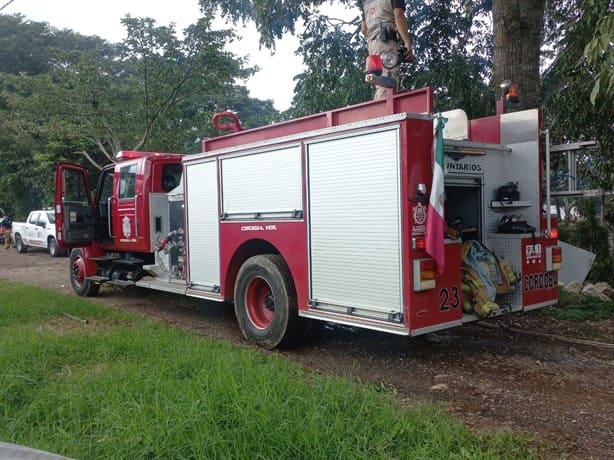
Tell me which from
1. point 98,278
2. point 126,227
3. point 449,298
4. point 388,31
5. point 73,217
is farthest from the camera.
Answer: point 73,217

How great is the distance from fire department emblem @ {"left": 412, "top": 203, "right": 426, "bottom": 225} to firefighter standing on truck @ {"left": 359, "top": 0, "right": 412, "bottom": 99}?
94.3 inches

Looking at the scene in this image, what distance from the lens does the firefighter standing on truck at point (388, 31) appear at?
Answer: 661cm

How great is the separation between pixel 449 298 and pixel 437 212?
2.69 feet

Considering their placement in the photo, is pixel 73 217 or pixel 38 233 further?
pixel 38 233

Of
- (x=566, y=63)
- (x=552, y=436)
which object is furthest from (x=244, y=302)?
(x=566, y=63)

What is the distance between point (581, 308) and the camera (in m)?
7.71

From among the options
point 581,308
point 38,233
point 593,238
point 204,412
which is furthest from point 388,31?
point 38,233

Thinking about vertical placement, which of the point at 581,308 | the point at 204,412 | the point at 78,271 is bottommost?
the point at 581,308

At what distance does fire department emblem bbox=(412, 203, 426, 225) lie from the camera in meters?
4.61

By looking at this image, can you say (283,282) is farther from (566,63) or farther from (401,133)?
(566,63)

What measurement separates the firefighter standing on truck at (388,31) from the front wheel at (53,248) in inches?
603

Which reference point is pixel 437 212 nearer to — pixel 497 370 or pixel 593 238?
pixel 497 370

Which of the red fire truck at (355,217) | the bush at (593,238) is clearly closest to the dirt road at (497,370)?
the red fire truck at (355,217)

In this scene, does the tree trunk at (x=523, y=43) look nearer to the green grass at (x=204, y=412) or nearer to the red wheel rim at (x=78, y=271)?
the green grass at (x=204, y=412)
